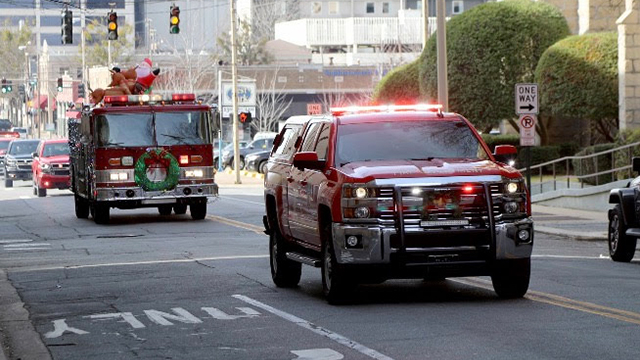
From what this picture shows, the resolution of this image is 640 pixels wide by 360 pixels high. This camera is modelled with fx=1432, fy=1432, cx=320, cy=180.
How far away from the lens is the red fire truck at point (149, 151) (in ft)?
99.7

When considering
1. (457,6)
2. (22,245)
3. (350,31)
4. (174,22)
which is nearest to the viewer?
(22,245)

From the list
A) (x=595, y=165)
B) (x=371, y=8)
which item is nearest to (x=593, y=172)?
(x=595, y=165)

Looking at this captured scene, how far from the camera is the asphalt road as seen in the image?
11.6 metres

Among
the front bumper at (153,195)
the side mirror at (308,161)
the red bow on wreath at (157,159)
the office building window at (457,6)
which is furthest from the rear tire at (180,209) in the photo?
the office building window at (457,6)

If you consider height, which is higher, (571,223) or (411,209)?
(411,209)

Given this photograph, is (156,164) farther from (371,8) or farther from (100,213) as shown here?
(371,8)

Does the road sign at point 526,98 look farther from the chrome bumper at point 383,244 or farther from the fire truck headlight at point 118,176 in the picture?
the chrome bumper at point 383,244

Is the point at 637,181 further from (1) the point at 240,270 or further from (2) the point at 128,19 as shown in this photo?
(2) the point at 128,19

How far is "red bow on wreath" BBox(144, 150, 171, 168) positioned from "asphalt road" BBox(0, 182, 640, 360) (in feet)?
22.3

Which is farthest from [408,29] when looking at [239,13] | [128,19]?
[128,19]

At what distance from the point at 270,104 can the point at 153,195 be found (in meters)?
69.1

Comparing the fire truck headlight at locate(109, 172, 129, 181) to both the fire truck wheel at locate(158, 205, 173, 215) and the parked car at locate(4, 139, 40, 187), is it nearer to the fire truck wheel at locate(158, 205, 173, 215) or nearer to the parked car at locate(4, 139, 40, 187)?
the fire truck wheel at locate(158, 205, 173, 215)

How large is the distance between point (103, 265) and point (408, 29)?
8897cm

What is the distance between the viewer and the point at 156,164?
30484 millimetres
